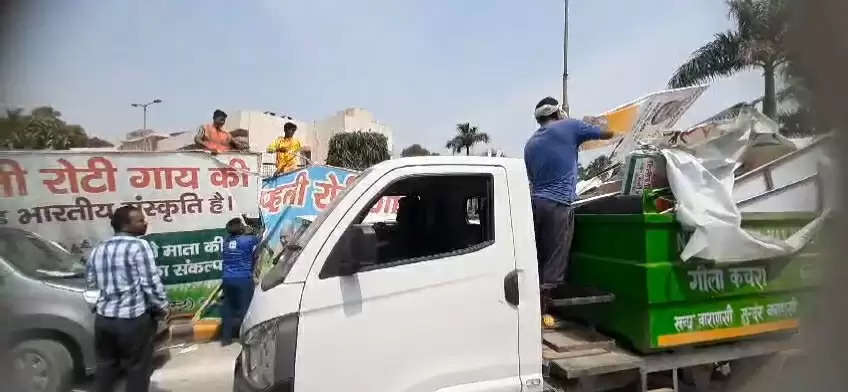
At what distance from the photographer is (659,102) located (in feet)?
13.0

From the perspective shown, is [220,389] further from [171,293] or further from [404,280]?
[404,280]

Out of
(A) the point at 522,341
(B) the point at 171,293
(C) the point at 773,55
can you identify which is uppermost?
(C) the point at 773,55

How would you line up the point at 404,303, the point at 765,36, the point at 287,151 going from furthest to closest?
the point at 287,151 → the point at 765,36 → the point at 404,303

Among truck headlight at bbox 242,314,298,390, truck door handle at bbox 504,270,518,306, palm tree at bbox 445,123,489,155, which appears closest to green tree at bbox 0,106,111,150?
truck headlight at bbox 242,314,298,390

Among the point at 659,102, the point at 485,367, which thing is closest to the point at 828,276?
the point at 659,102

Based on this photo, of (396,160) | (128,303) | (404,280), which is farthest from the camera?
(128,303)

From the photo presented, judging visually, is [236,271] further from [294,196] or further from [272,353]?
[272,353]

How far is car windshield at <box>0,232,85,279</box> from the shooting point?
4671mm

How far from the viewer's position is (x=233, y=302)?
21.4ft

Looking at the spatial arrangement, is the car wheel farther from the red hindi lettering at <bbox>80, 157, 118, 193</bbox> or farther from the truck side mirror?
the truck side mirror

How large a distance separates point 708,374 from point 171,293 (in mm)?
5748

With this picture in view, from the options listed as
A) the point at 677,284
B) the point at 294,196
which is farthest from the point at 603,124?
the point at 294,196

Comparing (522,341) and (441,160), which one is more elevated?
(441,160)

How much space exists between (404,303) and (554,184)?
1319 millimetres
